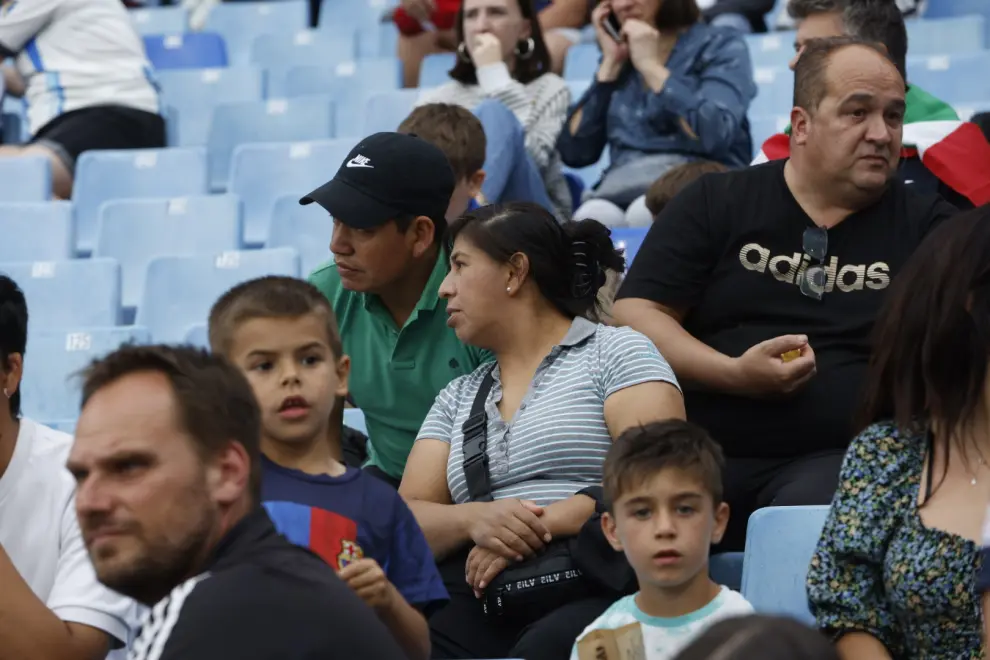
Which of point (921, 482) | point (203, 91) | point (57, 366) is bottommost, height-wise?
point (57, 366)

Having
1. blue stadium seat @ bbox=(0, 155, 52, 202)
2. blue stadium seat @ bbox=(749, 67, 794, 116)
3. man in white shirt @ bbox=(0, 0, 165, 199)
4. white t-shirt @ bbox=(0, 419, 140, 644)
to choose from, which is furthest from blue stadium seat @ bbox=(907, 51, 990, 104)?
white t-shirt @ bbox=(0, 419, 140, 644)

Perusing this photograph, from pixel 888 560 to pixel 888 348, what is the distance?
1.01ft

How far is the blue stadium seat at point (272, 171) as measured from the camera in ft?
18.6

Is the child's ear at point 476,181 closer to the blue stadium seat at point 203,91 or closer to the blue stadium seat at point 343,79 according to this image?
the blue stadium seat at point 343,79

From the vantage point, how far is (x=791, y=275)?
3223 mm

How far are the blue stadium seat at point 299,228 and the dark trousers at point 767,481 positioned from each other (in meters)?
2.35

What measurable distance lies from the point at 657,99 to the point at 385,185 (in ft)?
5.30

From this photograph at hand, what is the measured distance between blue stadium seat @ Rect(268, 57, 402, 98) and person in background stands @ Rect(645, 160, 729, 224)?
2.84 m

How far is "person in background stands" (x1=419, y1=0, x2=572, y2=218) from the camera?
14.8 feet

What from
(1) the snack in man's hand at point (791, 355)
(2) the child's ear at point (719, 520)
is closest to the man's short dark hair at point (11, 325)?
(2) the child's ear at point (719, 520)

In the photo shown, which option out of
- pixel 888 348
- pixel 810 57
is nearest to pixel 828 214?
pixel 810 57

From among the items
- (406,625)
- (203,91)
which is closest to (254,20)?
(203,91)

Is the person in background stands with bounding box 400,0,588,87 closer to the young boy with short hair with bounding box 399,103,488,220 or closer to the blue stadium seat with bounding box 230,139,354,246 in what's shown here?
the blue stadium seat with bounding box 230,139,354,246

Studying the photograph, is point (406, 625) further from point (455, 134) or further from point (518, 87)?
point (518, 87)
